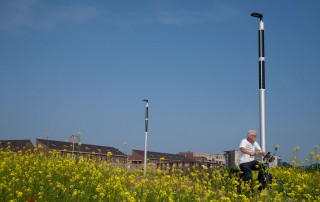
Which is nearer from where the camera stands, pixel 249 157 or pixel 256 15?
pixel 249 157

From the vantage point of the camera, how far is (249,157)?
10414 millimetres

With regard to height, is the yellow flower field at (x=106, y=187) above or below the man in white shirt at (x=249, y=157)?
below

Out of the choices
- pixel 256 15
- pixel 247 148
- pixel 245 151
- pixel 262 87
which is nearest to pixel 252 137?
pixel 247 148

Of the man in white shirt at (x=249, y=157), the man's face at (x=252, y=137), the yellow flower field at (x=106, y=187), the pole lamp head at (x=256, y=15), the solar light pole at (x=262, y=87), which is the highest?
the pole lamp head at (x=256, y=15)

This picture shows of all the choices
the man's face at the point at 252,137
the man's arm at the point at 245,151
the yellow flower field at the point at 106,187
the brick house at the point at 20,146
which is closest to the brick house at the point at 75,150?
the brick house at the point at 20,146

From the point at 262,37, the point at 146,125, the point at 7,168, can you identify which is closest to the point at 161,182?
the point at 7,168

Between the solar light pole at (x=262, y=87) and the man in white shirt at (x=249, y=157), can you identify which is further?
the solar light pole at (x=262, y=87)

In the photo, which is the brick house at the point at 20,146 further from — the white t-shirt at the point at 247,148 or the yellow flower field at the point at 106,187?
the white t-shirt at the point at 247,148

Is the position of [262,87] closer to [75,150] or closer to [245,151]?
[245,151]

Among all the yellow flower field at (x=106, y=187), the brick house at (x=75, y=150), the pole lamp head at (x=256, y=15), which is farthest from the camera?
the brick house at (x=75, y=150)

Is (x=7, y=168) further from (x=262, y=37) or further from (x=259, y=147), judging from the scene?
(x=262, y=37)

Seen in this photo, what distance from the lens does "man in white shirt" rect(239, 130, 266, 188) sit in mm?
10259

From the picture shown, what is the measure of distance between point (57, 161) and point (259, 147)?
18.0 ft

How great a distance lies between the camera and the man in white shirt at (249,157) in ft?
33.7
